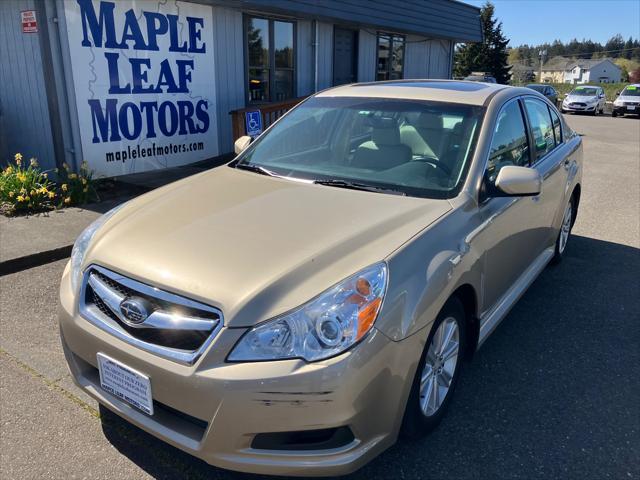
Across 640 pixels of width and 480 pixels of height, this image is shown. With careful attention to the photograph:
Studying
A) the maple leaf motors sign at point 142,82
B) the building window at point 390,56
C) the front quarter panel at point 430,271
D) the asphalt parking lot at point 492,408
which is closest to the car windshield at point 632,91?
the building window at point 390,56

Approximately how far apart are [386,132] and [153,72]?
19.7 feet

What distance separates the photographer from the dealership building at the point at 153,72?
7.28 m

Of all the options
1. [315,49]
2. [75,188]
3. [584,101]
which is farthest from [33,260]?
[584,101]

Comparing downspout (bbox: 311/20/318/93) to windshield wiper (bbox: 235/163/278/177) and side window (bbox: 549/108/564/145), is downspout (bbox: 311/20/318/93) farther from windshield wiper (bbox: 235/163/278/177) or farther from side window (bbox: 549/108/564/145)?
windshield wiper (bbox: 235/163/278/177)

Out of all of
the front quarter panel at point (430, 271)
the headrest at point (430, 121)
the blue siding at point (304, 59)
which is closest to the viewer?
the front quarter panel at point (430, 271)

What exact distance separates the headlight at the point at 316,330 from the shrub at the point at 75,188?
5357mm

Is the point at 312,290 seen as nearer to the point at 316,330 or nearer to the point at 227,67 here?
the point at 316,330

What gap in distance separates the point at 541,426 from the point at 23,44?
7.83 m

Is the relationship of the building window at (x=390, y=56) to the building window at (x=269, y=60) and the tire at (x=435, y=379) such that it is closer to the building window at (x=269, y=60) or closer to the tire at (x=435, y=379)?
the building window at (x=269, y=60)

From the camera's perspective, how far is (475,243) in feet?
9.23

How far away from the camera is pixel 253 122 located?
877 cm

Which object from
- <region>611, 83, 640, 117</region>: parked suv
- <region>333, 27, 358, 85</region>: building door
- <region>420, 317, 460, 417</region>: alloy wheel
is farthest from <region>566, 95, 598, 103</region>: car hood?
<region>420, 317, 460, 417</region>: alloy wheel

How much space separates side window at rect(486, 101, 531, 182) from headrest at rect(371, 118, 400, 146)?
1.94 ft

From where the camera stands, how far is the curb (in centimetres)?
475
